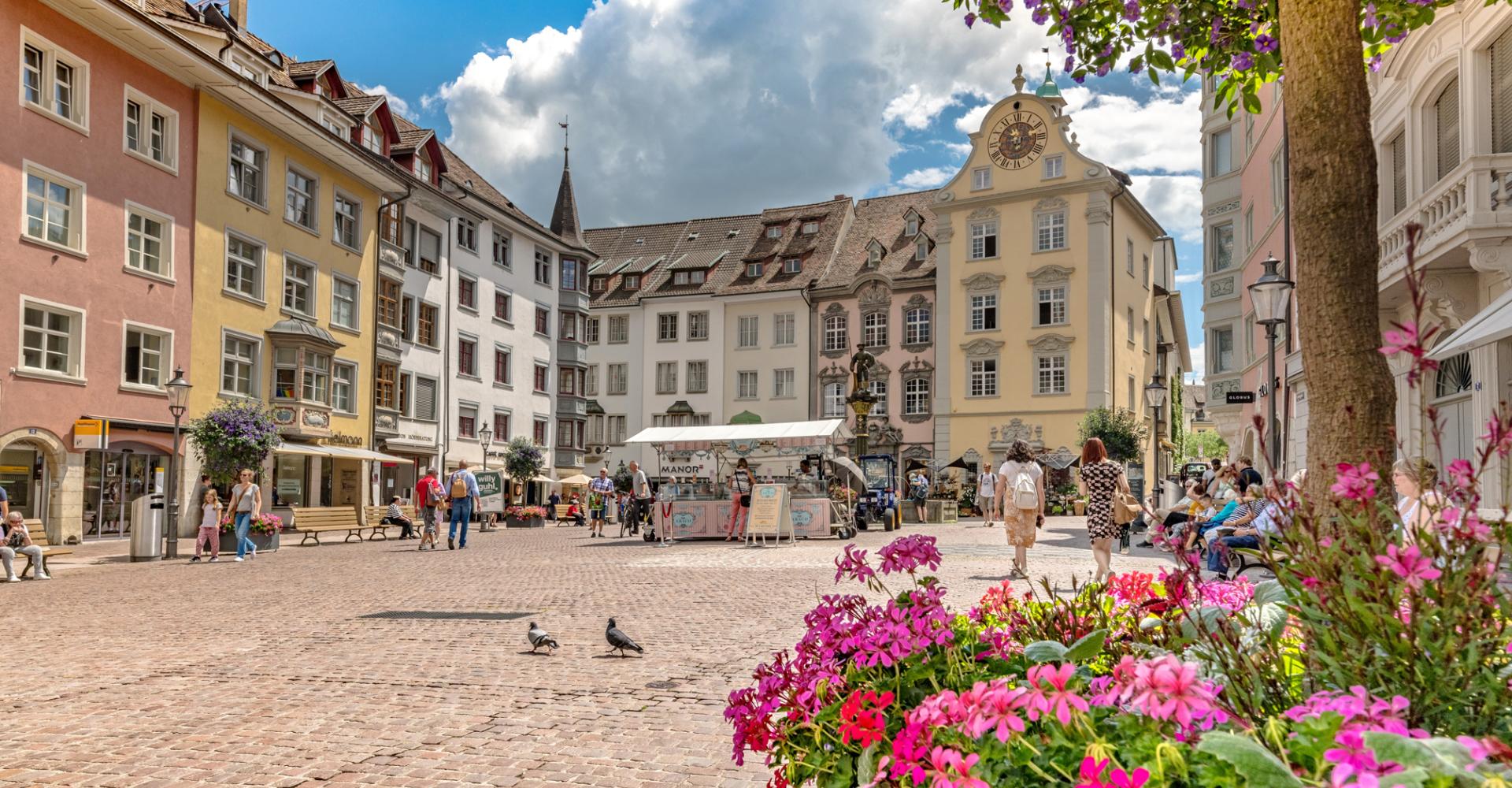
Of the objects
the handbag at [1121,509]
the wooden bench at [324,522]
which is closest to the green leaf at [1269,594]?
the handbag at [1121,509]

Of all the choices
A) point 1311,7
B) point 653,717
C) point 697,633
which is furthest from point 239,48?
point 1311,7

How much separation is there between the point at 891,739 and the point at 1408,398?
1641 cm

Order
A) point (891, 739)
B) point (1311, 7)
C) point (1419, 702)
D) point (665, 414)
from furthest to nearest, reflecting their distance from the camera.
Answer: point (665, 414) < point (1311, 7) < point (891, 739) < point (1419, 702)

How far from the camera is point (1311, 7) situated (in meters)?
3.79

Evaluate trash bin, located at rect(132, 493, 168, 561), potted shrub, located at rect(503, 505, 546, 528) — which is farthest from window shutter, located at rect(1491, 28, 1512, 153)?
potted shrub, located at rect(503, 505, 546, 528)

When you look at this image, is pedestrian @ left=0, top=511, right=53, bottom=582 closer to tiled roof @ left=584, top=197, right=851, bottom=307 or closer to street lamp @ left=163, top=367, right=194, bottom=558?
street lamp @ left=163, top=367, right=194, bottom=558

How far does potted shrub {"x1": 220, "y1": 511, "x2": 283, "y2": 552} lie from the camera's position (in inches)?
815

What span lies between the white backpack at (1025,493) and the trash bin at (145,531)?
47.9ft

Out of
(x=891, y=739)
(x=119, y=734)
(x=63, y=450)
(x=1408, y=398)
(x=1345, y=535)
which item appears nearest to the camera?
(x=1345, y=535)

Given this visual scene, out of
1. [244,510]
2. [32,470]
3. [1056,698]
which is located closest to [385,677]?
[1056,698]

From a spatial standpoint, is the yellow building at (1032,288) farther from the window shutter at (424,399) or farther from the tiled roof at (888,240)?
the window shutter at (424,399)

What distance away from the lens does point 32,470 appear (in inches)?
943

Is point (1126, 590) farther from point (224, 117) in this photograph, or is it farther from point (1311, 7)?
point (224, 117)

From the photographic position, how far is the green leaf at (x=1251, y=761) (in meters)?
1.69
